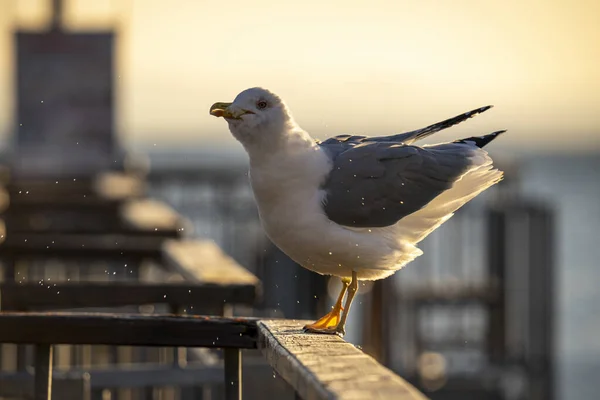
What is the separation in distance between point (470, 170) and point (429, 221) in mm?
299

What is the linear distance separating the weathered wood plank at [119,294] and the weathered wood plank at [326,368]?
4.02ft

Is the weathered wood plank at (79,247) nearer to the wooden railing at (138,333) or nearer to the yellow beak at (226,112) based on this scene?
the yellow beak at (226,112)

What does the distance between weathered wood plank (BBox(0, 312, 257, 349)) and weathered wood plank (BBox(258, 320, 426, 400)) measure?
0.11 m

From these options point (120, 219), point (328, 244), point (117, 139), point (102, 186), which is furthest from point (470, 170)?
point (117, 139)

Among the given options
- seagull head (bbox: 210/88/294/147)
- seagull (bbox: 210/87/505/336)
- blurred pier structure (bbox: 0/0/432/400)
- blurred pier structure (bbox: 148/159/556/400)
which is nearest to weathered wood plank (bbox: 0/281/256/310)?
blurred pier structure (bbox: 0/0/432/400)

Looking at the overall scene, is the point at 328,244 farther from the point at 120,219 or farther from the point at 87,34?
the point at 87,34

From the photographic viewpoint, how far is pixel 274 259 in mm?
11180

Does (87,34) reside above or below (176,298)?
above

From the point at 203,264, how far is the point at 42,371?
242 centimetres

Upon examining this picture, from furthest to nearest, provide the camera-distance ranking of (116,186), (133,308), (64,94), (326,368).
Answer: (64,94)
(116,186)
(133,308)
(326,368)

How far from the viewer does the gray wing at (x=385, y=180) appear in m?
5.23

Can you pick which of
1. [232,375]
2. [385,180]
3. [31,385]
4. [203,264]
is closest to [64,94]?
[203,264]

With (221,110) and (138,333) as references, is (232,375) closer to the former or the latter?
(138,333)

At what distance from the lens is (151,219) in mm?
9719
